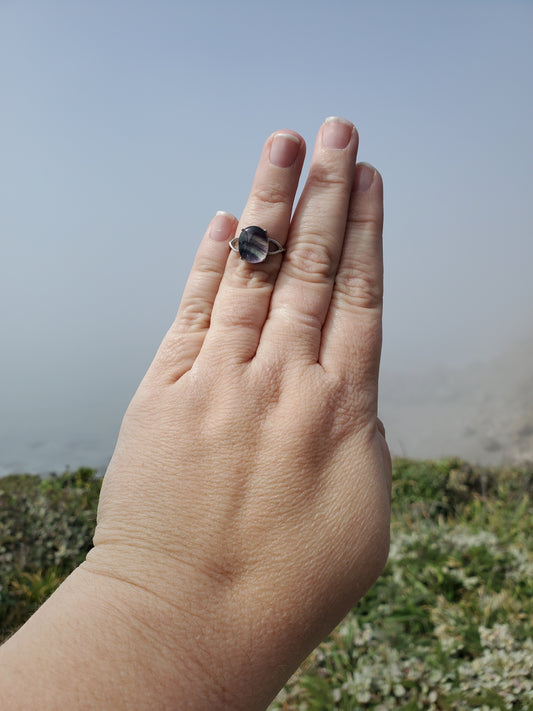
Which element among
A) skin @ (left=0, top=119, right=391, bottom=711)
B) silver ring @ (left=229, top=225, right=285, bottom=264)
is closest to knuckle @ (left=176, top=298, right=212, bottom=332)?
skin @ (left=0, top=119, right=391, bottom=711)

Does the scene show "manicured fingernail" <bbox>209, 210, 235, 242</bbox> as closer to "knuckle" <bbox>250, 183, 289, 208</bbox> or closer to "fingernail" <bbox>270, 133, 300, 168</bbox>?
"knuckle" <bbox>250, 183, 289, 208</bbox>

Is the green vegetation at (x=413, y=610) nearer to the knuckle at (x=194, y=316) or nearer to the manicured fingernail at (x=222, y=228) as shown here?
the knuckle at (x=194, y=316)

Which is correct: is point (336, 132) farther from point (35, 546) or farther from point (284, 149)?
point (35, 546)

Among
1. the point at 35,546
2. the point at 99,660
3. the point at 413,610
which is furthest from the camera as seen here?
the point at 35,546

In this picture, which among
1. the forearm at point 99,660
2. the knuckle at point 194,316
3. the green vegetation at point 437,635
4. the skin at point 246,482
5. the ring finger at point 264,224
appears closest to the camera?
the forearm at point 99,660

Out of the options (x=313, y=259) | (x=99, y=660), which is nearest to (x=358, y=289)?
(x=313, y=259)

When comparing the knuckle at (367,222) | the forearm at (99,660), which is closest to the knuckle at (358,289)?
the knuckle at (367,222)
